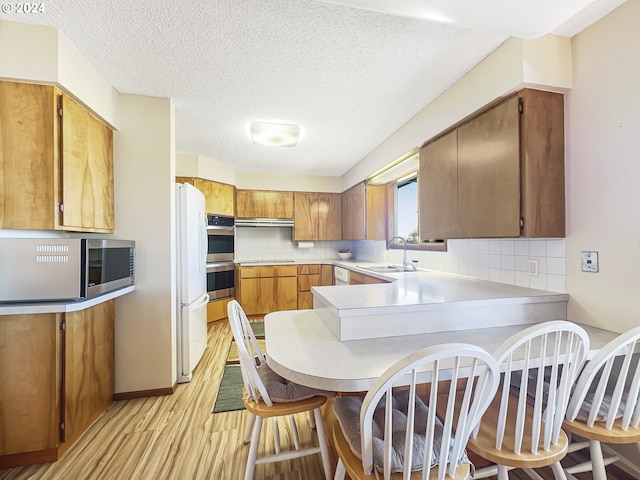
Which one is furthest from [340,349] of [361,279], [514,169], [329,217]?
[329,217]

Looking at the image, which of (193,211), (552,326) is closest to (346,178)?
(193,211)

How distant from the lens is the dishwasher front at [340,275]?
3.75 m

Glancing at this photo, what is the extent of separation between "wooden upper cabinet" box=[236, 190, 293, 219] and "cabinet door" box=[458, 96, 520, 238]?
3099 millimetres

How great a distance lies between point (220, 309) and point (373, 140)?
3.09 metres

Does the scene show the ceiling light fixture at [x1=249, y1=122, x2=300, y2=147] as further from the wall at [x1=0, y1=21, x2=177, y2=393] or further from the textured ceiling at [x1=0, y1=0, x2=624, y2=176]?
the wall at [x1=0, y1=21, x2=177, y2=393]

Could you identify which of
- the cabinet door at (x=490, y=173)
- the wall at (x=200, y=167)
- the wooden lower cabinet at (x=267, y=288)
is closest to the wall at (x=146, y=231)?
the wall at (x=200, y=167)

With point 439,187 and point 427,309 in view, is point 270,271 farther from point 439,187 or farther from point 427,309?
point 427,309

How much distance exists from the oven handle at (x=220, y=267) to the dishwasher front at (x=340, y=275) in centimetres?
162

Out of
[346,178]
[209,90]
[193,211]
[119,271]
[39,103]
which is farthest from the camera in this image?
[346,178]

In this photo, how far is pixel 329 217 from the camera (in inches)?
192

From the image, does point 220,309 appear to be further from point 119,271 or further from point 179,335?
point 119,271

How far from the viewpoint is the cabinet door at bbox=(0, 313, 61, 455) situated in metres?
1.49

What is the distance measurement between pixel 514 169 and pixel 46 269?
2.63 m

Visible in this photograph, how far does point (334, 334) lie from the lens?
1.38 meters
